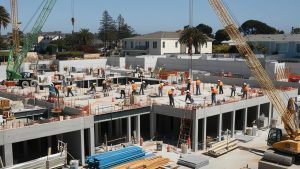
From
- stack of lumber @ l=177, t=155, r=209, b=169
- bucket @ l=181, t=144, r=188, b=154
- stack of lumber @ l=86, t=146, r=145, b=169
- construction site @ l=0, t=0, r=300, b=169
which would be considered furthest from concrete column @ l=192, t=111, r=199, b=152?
stack of lumber @ l=86, t=146, r=145, b=169

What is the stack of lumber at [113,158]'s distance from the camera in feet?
75.3

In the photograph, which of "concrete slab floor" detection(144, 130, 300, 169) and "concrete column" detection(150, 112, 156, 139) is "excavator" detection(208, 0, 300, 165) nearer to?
"concrete slab floor" detection(144, 130, 300, 169)

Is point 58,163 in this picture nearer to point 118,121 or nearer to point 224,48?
point 118,121

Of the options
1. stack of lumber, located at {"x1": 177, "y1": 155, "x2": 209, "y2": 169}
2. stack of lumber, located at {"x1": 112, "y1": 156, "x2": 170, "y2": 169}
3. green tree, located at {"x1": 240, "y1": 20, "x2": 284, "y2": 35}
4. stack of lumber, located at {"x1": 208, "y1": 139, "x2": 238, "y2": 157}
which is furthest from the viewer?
green tree, located at {"x1": 240, "y1": 20, "x2": 284, "y2": 35}

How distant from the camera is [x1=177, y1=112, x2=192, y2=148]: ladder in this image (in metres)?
28.6

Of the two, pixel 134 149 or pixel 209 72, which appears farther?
pixel 209 72

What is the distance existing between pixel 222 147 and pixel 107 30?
104576mm

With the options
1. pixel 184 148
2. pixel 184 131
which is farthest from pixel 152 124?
pixel 184 148

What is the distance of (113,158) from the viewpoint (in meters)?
23.6

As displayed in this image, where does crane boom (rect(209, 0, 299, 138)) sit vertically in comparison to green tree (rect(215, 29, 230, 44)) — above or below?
below

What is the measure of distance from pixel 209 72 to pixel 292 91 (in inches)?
661

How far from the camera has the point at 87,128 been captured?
84.3ft

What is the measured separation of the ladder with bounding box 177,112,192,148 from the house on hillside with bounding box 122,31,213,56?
40.9m

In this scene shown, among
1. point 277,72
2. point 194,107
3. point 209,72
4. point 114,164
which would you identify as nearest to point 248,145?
point 194,107
